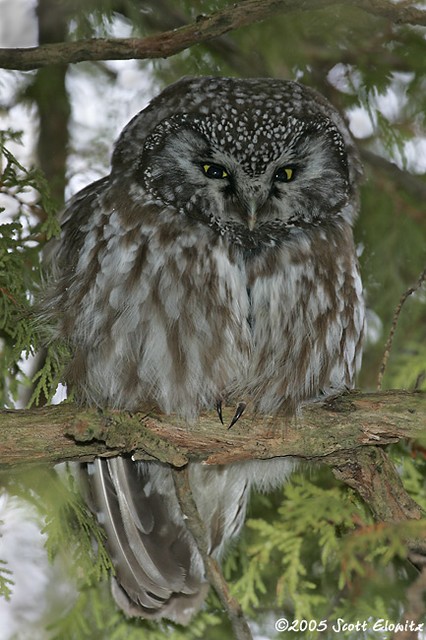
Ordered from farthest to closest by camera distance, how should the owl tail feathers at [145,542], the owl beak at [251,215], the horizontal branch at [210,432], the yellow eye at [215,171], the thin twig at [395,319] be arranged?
the owl tail feathers at [145,542], the yellow eye at [215,171], the owl beak at [251,215], the thin twig at [395,319], the horizontal branch at [210,432]

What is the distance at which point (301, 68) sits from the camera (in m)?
4.24

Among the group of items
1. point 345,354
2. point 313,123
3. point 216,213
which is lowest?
point 345,354

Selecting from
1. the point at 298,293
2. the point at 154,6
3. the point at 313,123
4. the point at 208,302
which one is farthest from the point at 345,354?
the point at 154,6

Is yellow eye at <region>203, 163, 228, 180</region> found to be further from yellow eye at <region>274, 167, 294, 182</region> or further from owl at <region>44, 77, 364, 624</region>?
yellow eye at <region>274, 167, 294, 182</region>

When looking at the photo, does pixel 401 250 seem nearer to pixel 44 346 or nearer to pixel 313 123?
pixel 313 123

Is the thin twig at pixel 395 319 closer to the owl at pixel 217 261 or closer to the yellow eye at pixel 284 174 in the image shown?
the owl at pixel 217 261

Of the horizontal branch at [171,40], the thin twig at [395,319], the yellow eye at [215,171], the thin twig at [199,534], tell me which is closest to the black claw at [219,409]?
the thin twig at [199,534]

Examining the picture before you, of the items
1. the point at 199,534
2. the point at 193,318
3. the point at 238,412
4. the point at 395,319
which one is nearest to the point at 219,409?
the point at 238,412

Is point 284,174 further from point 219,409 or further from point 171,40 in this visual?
point 219,409

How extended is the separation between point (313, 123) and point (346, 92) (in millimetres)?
891

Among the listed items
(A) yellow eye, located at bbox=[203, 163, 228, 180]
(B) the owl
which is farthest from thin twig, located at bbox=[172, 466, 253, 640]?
(A) yellow eye, located at bbox=[203, 163, 228, 180]

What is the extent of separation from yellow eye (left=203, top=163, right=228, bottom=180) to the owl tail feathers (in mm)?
1227

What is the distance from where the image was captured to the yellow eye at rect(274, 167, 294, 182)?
3.36m

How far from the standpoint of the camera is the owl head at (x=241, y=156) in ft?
10.7
